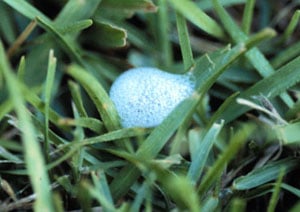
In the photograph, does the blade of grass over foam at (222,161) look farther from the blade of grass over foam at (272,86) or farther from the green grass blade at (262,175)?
the blade of grass over foam at (272,86)

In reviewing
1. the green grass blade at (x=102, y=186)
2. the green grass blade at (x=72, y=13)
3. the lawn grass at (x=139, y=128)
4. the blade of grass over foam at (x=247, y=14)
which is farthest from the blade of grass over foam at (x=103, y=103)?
the blade of grass over foam at (x=247, y=14)

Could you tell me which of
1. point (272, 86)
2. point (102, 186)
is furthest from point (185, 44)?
point (102, 186)

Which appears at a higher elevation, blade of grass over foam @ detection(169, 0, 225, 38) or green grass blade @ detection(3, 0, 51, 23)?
green grass blade @ detection(3, 0, 51, 23)

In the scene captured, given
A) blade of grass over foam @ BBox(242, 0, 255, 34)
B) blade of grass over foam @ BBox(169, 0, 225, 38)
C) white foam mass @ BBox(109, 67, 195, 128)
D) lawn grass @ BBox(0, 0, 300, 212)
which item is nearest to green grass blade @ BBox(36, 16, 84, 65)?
lawn grass @ BBox(0, 0, 300, 212)

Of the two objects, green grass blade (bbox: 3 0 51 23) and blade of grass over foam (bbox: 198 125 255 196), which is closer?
blade of grass over foam (bbox: 198 125 255 196)

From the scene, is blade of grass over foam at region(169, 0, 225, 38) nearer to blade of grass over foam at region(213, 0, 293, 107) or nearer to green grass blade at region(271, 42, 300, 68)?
blade of grass over foam at region(213, 0, 293, 107)

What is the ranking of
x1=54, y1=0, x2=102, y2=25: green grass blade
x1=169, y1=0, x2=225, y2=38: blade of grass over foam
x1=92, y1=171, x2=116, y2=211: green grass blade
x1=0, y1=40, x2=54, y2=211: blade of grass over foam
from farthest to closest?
→ 1. x1=54, y1=0, x2=102, y2=25: green grass blade
2. x1=169, y1=0, x2=225, y2=38: blade of grass over foam
3. x1=92, y1=171, x2=116, y2=211: green grass blade
4. x1=0, y1=40, x2=54, y2=211: blade of grass over foam

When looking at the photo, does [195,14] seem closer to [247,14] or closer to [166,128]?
[247,14]

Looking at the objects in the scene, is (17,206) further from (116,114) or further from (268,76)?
(268,76)
